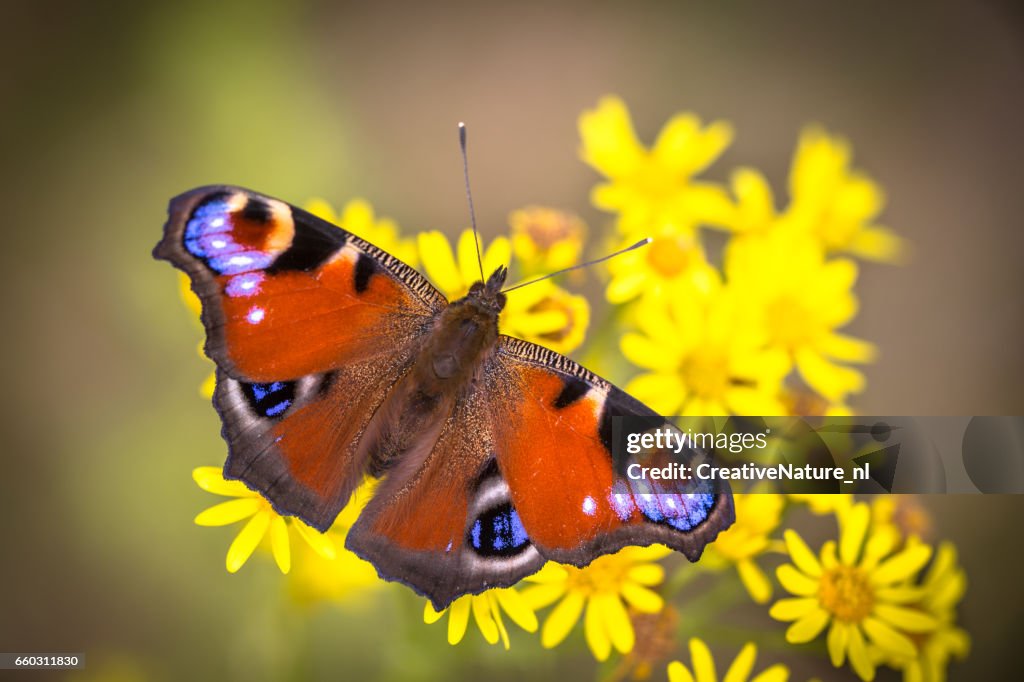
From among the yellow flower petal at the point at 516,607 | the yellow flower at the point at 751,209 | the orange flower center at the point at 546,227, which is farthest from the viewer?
the yellow flower at the point at 751,209

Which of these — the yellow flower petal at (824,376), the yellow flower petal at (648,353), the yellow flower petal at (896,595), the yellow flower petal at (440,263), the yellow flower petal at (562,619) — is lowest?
the yellow flower petal at (896,595)

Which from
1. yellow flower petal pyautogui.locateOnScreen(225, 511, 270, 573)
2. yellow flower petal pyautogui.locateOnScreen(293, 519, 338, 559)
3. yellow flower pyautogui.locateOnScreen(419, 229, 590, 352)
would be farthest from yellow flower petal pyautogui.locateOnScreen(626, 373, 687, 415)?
yellow flower petal pyautogui.locateOnScreen(225, 511, 270, 573)

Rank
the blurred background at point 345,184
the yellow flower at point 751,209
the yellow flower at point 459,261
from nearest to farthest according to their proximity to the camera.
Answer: the yellow flower at point 459,261 < the yellow flower at point 751,209 < the blurred background at point 345,184

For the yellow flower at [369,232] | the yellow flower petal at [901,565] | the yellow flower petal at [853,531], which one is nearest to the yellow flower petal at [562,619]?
the yellow flower petal at [853,531]

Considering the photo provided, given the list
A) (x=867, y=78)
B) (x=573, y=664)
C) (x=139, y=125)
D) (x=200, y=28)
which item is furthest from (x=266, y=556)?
(x=867, y=78)

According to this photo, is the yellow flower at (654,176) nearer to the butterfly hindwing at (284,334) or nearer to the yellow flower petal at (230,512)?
the butterfly hindwing at (284,334)

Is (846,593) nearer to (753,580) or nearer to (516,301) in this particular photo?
(753,580)

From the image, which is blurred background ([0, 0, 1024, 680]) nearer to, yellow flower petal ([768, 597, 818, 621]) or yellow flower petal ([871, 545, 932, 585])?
yellow flower petal ([768, 597, 818, 621])

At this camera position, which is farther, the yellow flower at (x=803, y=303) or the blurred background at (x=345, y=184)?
the blurred background at (x=345, y=184)

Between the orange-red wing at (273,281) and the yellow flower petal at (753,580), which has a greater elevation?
the orange-red wing at (273,281)
